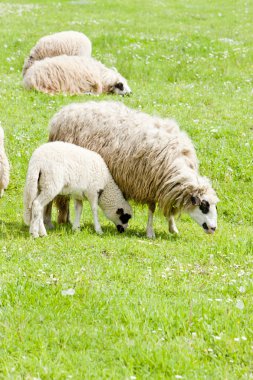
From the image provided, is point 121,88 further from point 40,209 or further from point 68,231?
point 40,209

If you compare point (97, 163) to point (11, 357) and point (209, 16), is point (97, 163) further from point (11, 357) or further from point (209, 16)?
point (209, 16)

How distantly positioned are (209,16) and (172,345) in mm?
21712

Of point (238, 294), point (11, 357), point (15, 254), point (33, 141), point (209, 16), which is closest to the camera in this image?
point (11, 357)

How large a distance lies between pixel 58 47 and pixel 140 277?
10640 millimetres

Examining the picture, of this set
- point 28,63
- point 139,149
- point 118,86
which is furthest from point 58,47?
point 139,149

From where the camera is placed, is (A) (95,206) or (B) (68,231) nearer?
(B) (68,231)

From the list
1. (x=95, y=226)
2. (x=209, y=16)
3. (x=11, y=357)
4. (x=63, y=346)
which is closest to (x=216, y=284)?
Result: (x=63, y=346)

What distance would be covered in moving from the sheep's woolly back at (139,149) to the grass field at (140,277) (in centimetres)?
60

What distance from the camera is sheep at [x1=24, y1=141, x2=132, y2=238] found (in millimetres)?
8125

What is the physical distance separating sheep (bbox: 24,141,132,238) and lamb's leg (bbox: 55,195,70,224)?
0.31 m

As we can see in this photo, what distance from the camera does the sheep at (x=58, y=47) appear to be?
624 inches

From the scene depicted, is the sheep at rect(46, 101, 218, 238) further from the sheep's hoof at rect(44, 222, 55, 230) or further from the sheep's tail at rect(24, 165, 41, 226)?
the sheep's tail at rect(24, 165, 41, 226)

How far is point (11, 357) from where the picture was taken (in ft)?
15.6

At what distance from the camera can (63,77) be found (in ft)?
47.2
